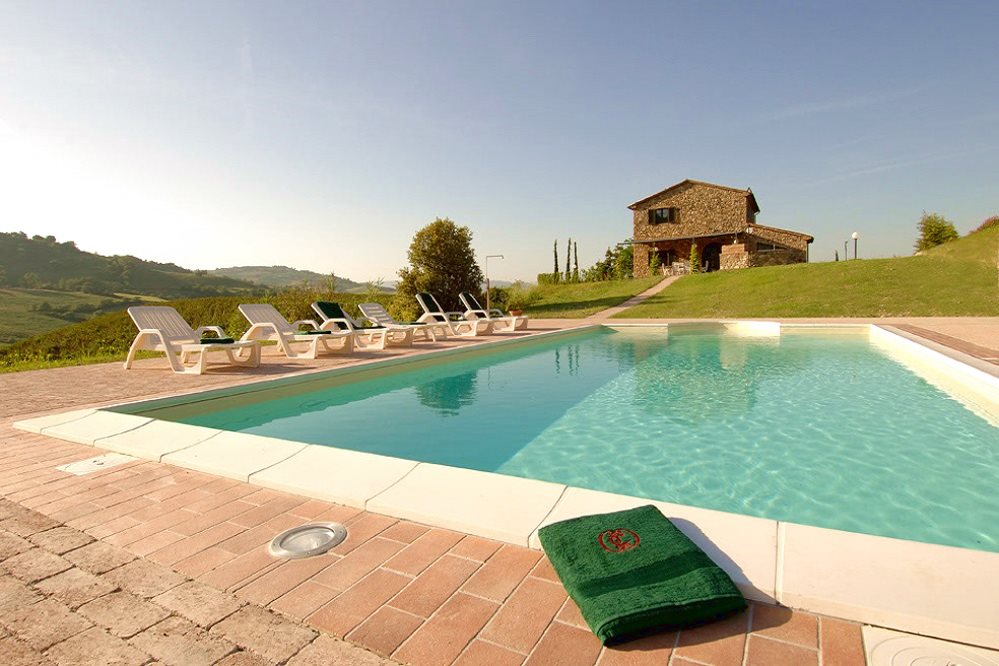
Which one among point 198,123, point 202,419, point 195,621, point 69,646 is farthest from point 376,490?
point 198,123

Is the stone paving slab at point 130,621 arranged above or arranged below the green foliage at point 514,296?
below

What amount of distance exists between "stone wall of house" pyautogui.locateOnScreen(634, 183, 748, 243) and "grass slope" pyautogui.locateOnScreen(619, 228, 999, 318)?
7.16 metres

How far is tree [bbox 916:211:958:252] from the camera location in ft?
102

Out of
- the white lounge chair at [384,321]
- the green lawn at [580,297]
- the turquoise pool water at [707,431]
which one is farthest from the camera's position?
the green lawn at [580,297]

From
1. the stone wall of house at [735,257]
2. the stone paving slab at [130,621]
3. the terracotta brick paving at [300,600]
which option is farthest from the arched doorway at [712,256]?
the stone paving slab at [130,621]

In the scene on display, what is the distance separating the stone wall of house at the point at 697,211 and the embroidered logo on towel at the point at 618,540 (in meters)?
33.0

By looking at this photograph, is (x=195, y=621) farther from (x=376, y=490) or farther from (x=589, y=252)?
(x=589, y=252)

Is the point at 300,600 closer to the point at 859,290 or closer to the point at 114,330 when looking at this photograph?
the point at 114,330

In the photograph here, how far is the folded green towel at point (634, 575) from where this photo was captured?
1450mm

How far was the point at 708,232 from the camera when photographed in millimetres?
31359

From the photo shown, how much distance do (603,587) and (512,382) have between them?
19.9ft

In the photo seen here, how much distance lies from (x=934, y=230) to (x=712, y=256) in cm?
1471

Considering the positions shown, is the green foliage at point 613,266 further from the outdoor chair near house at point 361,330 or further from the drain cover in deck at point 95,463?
the drain cover in deck at point 95,463

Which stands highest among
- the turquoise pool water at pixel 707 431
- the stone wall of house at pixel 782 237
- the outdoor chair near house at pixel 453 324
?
the stone wall of house at pixel 782 237
